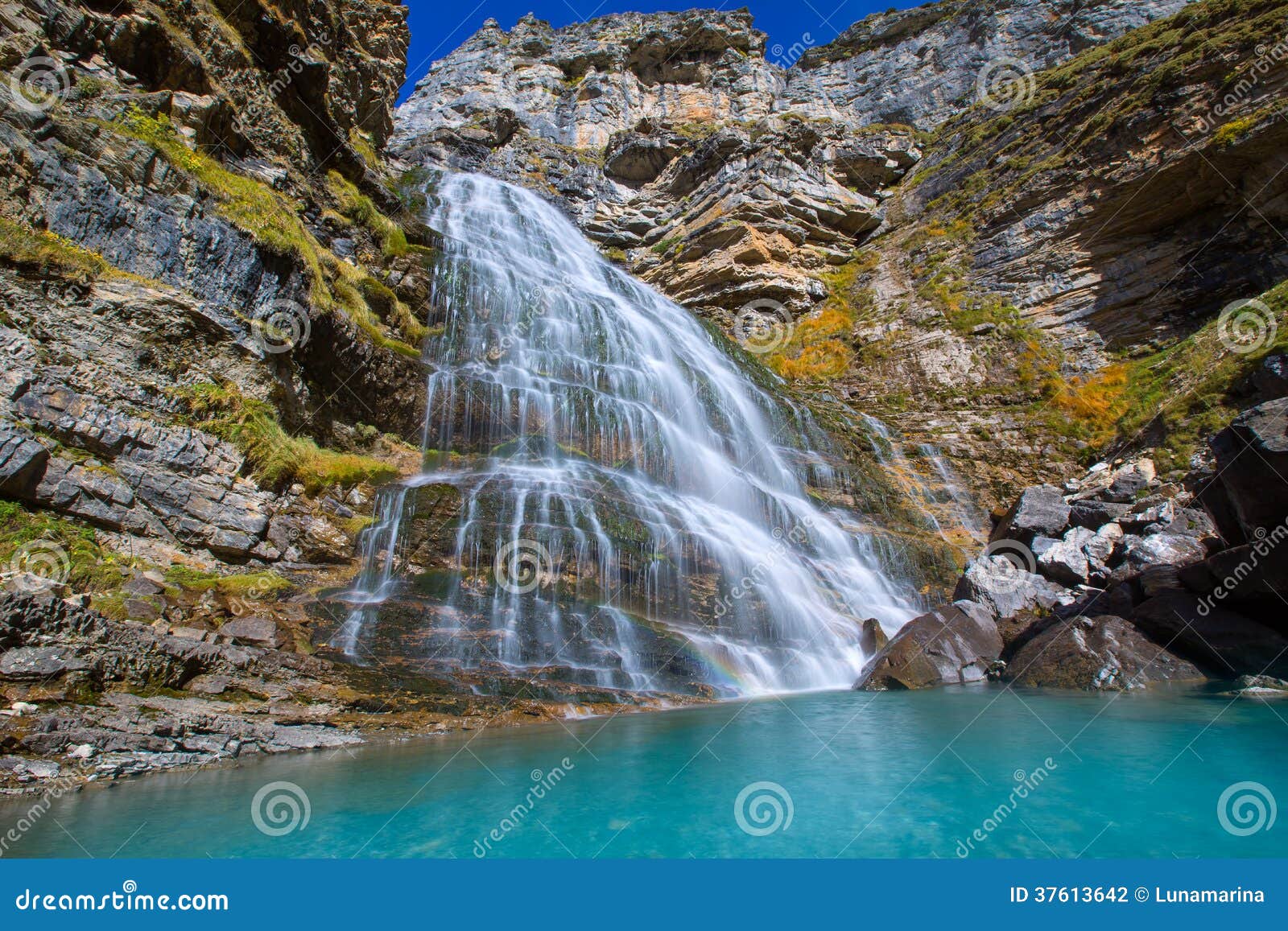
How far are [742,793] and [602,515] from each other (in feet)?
22.0

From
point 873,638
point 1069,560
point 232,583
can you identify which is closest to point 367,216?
point 232,583

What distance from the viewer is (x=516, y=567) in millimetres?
9695

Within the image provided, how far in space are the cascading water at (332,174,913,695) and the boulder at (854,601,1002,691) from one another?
2.89ft

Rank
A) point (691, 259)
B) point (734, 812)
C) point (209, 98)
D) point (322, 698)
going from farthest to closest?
point (691, 259)
point (209, 98)
point (322, 698)
point (734, 812)

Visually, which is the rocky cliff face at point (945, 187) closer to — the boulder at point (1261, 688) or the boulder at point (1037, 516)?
the boulder at point (1037, 516)

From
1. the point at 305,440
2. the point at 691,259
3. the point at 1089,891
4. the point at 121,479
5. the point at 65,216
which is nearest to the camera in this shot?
the point at 1089,891

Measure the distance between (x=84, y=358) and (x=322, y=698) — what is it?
5558 millimetres

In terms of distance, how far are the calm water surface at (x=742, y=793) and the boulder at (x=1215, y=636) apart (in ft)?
8.56

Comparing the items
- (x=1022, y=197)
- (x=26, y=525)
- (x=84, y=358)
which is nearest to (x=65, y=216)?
(x=84, y=358)

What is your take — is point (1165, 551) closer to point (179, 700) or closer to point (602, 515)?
Result: point (602, 515)

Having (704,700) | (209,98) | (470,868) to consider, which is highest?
(209,98)

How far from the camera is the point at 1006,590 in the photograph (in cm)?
1233

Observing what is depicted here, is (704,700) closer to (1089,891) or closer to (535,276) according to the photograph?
(1089,891)

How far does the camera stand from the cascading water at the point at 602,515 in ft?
29.9
